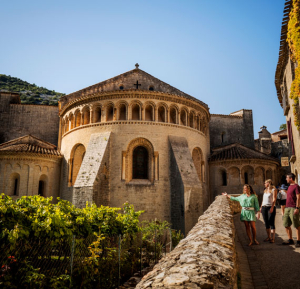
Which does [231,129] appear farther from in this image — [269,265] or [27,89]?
[27,89]

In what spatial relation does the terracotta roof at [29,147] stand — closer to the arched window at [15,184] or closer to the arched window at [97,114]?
the arched window at [15,184]

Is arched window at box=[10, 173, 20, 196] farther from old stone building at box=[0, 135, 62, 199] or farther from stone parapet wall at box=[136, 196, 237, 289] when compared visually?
stone parapet wall at box=[136, 196, 237, 289]

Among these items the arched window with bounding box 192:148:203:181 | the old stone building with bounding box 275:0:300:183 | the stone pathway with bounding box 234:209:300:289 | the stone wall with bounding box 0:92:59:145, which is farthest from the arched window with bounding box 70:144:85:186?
the stone pathway with bounding box 234:209:300:289

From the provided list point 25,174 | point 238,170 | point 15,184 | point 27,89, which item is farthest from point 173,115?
point 27,89

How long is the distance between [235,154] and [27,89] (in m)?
66.1

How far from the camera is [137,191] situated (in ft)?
59.5

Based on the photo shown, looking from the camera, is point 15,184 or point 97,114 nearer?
point 97,114

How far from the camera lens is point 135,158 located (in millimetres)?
19422

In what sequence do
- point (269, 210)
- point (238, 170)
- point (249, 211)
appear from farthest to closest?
point (238, 170) → point (269, 210) → point (249, 211)

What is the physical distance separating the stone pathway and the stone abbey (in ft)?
31.5

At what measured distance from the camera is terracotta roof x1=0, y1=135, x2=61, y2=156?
807 inches

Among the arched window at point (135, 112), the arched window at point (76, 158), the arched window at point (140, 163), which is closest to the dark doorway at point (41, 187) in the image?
the arched window at point (76, 158)

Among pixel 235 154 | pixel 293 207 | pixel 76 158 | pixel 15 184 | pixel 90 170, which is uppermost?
pixel 235 154

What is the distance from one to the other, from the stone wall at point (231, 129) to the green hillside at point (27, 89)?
45788mm
